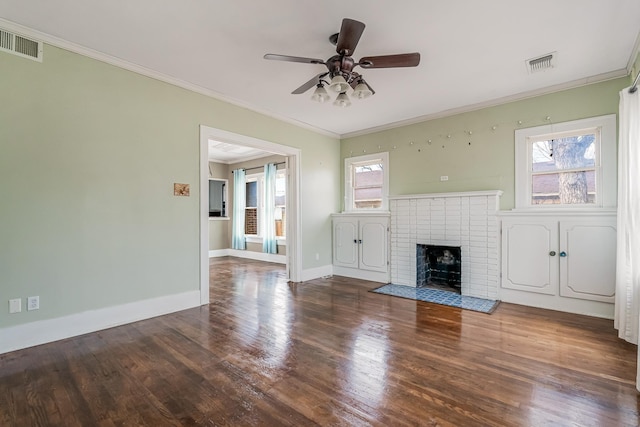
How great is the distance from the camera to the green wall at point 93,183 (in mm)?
2684

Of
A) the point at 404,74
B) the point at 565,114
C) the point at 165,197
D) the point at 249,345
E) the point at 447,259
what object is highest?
Result: the point at 404,74

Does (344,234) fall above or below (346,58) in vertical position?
below

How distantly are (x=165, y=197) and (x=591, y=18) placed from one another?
4663 mm

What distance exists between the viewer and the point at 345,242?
588 centimetres

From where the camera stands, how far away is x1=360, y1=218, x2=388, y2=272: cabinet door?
5352mm

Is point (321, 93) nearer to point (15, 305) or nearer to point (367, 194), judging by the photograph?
point (367, 194)

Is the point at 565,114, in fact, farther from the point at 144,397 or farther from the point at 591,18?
the point at 144,397

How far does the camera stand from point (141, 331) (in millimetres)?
3078

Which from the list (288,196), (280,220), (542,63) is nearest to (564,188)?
(542,63)

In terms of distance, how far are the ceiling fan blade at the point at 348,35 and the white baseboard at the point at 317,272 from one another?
3887 mm

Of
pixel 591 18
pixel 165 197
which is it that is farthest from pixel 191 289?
pixel 591 18

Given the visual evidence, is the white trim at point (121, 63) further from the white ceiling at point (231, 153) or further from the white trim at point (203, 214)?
the white ceiling at point (231, 153)

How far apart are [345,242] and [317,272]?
811 mm

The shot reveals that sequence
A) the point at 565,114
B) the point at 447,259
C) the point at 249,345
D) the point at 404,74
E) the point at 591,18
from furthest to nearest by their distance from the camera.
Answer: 1. the point at 447,259
2. the point at 565,114
3. the point at 404,74
4. the point at 249,345
5. the point at 591,18
